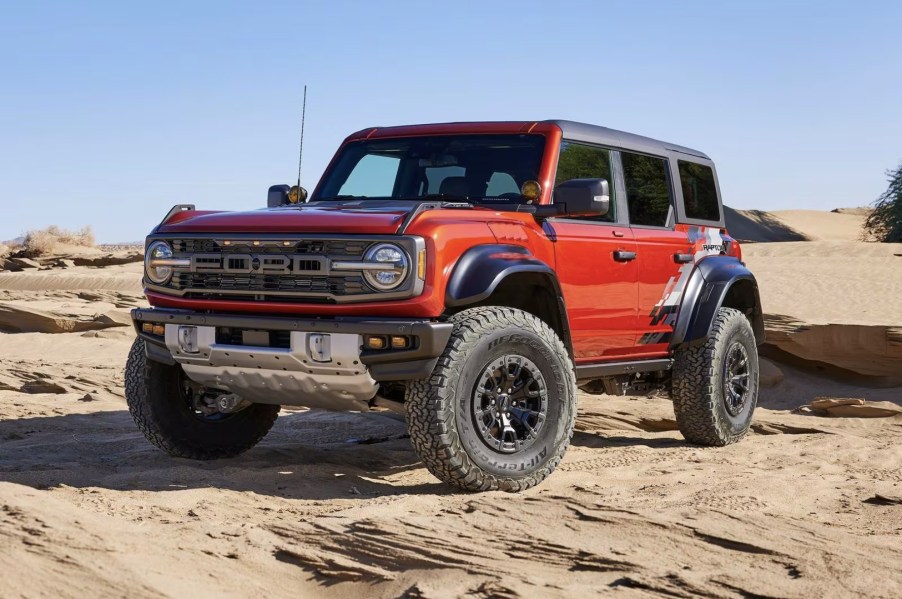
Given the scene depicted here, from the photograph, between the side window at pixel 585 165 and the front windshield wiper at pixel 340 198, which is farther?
the front windshield wiper at pixel 340 198

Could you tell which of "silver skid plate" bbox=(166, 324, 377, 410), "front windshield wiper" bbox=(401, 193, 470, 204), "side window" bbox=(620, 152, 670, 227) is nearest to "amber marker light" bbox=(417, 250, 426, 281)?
"silver skid plate" bbox=(166, 324, 377, 410)

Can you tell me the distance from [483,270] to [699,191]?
3217 mm

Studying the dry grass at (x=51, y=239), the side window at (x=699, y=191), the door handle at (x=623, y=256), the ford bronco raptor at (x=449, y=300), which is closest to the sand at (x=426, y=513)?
the ford bronco raptor at (x=449, y=300)

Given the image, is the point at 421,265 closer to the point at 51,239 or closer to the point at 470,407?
the point at 470,407

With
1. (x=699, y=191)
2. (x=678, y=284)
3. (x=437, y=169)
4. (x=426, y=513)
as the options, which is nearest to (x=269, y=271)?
(x=426, y=513)

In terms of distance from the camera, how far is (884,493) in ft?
18.9

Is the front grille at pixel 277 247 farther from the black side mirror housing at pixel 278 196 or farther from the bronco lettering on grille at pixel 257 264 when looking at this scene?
the black side mirror housing at pixel 278 196

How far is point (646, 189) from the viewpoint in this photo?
7348 mm

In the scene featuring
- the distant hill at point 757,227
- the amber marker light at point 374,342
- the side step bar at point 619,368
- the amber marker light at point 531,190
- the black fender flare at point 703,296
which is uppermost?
the distant hill at point 757,227

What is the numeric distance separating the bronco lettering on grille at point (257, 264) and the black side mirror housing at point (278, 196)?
5.49ft

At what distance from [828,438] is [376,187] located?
3.98 meters

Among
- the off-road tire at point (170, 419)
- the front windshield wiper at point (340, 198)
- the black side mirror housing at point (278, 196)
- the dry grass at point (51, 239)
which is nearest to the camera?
the off-road tire at point (170, 419)

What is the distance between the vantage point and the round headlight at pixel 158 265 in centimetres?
594

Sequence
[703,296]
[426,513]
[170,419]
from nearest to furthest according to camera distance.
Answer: [426,513]
[170,419]
[703,296]
